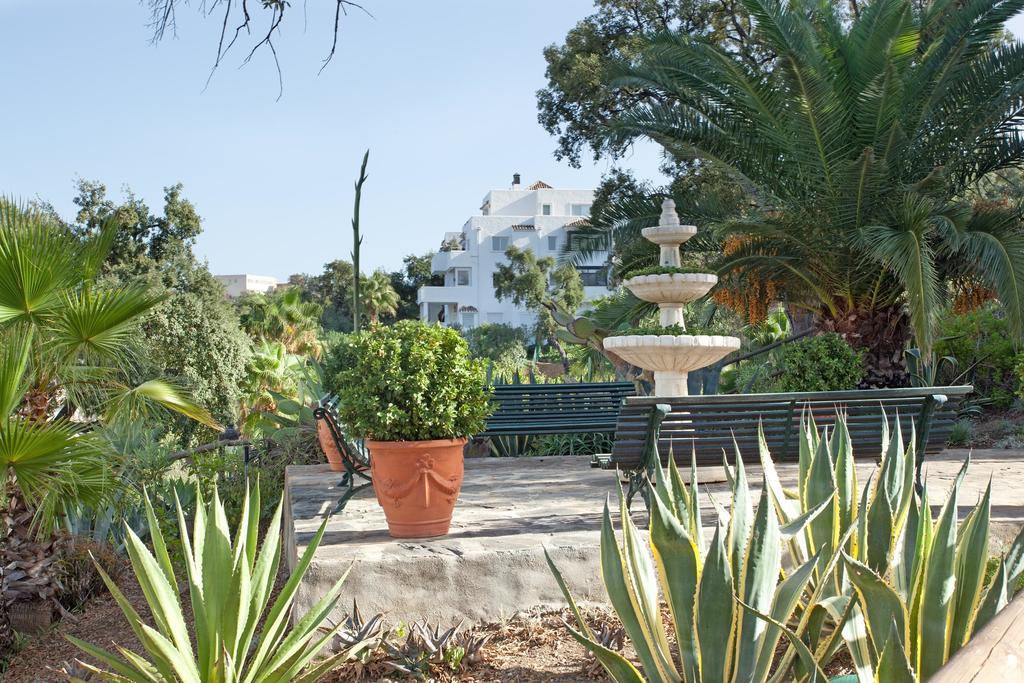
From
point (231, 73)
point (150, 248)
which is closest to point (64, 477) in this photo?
point (231, 73)

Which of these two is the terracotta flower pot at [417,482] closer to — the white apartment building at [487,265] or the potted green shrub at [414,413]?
the potted green shrub at [414,413]

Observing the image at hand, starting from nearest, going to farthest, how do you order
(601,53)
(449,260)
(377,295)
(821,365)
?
1. (821,365)
2. (601,53)
3. (377,295)
4. (449,260)

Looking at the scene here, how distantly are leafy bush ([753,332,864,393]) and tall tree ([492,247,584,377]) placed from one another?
35530mm

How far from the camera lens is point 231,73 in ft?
12.7

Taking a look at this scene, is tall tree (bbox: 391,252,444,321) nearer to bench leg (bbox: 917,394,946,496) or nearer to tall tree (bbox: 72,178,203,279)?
tall tree (bbox: 72,178,203,279)

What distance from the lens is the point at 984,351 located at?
13.1m

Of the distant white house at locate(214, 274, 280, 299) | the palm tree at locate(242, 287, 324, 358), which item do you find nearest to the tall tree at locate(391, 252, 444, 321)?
the palm tree at locate(242, 287, 324, 358)

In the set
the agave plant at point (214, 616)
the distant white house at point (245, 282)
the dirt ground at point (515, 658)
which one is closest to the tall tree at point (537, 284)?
the dirt ground at point (515, 658)

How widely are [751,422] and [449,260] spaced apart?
55.1 metres

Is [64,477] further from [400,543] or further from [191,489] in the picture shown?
[191,489]

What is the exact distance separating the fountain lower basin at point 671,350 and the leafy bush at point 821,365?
2.36 meters

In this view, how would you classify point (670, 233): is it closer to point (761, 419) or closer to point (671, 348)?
point (671, 348)

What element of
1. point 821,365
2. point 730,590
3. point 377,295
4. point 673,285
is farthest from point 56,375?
point 377,295

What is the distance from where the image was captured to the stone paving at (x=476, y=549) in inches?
154
